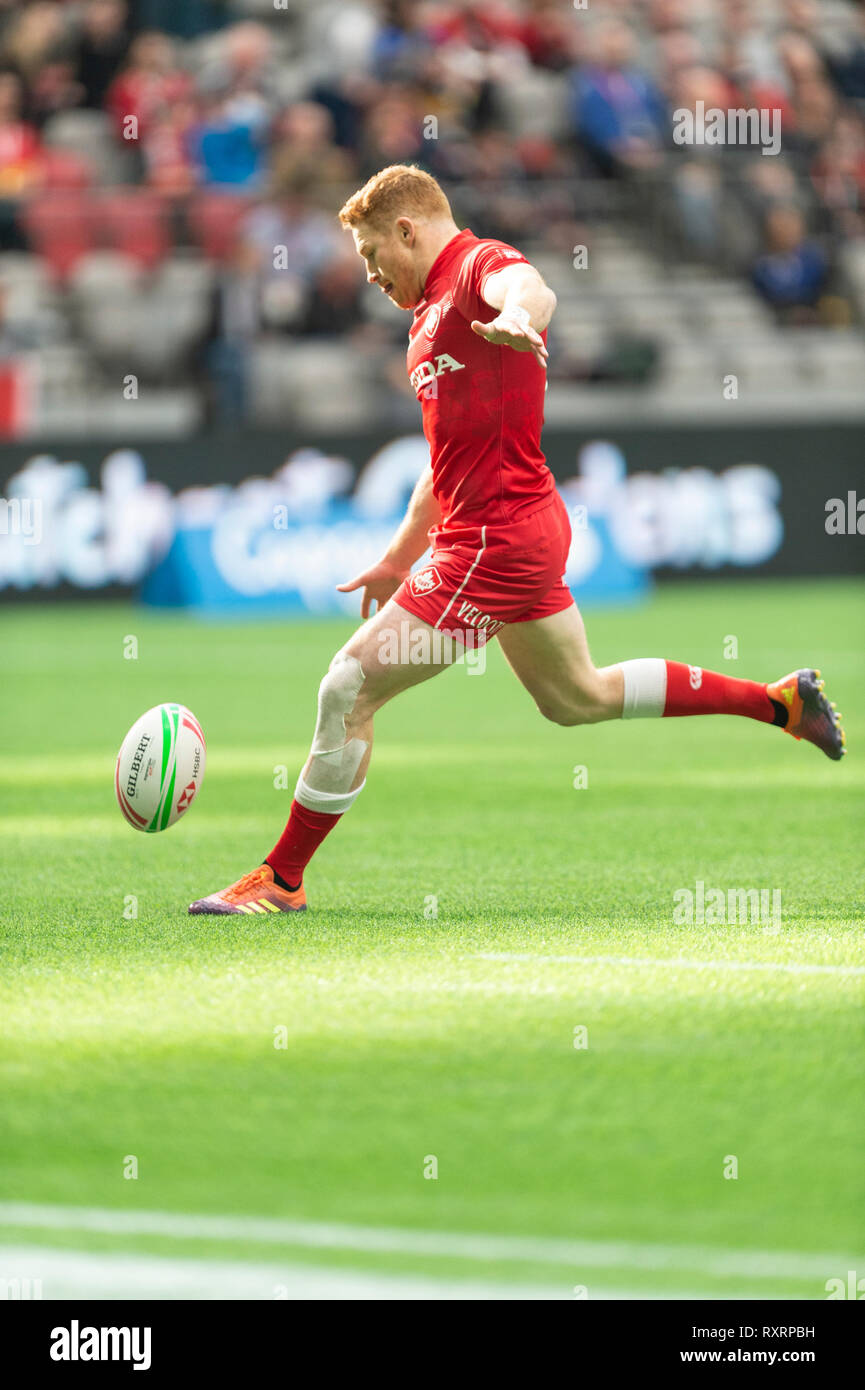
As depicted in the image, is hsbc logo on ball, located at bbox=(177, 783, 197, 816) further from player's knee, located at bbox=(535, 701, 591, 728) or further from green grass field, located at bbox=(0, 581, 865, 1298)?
player's knee, located at bbox=(535, 701, 591, 728)

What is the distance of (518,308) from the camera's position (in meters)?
6.23

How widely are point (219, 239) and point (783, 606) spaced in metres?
6.69

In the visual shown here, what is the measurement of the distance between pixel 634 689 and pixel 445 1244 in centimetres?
360

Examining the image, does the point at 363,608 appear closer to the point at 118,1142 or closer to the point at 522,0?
the point at 118,1142

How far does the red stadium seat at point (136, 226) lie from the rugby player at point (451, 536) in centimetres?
1526

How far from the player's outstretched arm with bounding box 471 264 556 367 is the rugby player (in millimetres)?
177

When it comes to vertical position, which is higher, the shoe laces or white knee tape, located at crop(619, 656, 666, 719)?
white knee tape, located at crop(619, 656, 666, 719)

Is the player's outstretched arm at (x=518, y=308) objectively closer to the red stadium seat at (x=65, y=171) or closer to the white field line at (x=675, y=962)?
the white field line at (x=675, y=962)

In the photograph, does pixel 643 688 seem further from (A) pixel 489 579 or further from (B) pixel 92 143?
(B) pixel 92 143

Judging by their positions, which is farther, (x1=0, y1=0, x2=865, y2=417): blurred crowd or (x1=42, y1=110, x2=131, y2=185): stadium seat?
(x1=42, y1=110, x2=131, y2=185): stadium seat

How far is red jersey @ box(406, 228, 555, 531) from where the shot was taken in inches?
273

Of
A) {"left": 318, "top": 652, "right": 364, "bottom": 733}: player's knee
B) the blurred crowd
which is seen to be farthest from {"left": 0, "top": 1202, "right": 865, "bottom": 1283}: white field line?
the blurred crowd

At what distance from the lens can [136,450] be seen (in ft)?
67.5

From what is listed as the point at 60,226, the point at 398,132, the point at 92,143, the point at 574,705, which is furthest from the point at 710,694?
the point at 92,143
